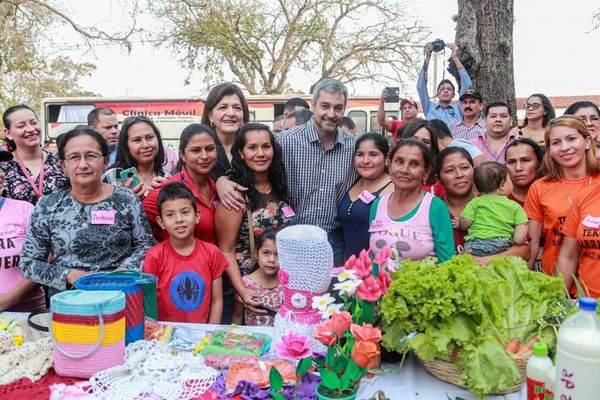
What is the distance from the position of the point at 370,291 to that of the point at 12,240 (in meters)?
2.11

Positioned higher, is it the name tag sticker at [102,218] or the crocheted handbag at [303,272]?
the name tag sticker at [102,218]

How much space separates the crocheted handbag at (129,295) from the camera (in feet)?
6.38

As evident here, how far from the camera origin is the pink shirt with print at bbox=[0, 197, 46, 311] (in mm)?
2689

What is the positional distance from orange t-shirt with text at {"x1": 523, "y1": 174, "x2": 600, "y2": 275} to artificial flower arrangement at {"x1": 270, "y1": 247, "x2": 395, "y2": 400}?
1.49m

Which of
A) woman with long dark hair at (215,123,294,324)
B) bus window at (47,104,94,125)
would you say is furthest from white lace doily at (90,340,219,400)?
bus window at (47,104,94,125)

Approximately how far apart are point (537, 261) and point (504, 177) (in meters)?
0.59

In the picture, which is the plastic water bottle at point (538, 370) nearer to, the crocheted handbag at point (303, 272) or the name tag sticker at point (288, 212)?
the crocheted handbag at point (303, 272)

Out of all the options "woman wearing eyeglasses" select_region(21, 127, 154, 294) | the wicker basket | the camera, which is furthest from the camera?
the camera

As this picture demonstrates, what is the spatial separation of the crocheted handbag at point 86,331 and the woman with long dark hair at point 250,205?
1075 mm

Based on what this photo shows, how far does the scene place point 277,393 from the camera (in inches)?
63.9

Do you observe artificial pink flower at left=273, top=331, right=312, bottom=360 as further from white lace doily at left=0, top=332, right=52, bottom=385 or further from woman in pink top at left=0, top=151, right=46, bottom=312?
woman in pink top at left=0, top=151, right=46, bottom=312

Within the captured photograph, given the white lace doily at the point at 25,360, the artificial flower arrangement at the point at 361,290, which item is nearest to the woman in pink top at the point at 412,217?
the artificial flower arrangement at the point at 361,290

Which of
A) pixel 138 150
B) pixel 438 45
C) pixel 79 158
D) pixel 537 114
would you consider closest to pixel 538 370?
pixel 79 158

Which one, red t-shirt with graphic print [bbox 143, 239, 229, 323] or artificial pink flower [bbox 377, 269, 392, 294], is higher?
artificial pink flower [bbox 377, 269, 392, 294]
